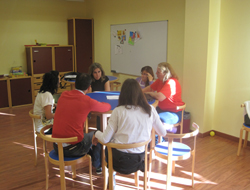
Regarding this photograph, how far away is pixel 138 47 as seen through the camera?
5.79 metres

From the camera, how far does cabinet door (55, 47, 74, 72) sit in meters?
6.94

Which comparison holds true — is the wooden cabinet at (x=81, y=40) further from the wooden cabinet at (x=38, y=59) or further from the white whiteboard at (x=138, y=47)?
the white whiteboard at (x=138, y=47)

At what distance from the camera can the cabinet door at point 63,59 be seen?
6.94m

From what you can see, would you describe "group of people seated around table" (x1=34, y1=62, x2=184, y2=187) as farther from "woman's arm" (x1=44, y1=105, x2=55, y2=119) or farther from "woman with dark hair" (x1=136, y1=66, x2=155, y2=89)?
"woman with dark hair" (x1=136, y1=66, x2=155, y2=89)

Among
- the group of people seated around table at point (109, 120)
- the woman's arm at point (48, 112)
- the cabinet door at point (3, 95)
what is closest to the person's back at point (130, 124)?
the group of people seated around table at point (109, 120)

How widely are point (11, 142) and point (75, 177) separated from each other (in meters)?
1.65

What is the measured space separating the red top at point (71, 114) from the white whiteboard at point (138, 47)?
2.95 meters

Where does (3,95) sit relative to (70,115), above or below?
below

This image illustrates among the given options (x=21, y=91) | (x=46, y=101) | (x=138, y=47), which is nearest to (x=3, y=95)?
(x=21, y=91)

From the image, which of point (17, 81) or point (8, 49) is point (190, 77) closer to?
point (17, 81)

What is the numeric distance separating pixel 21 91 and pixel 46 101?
11.6 ft

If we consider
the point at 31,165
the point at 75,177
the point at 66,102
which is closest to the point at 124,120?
the point at 66,102

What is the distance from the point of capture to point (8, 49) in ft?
21.3

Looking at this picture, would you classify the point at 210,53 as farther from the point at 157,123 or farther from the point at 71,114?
the point at 71,114
